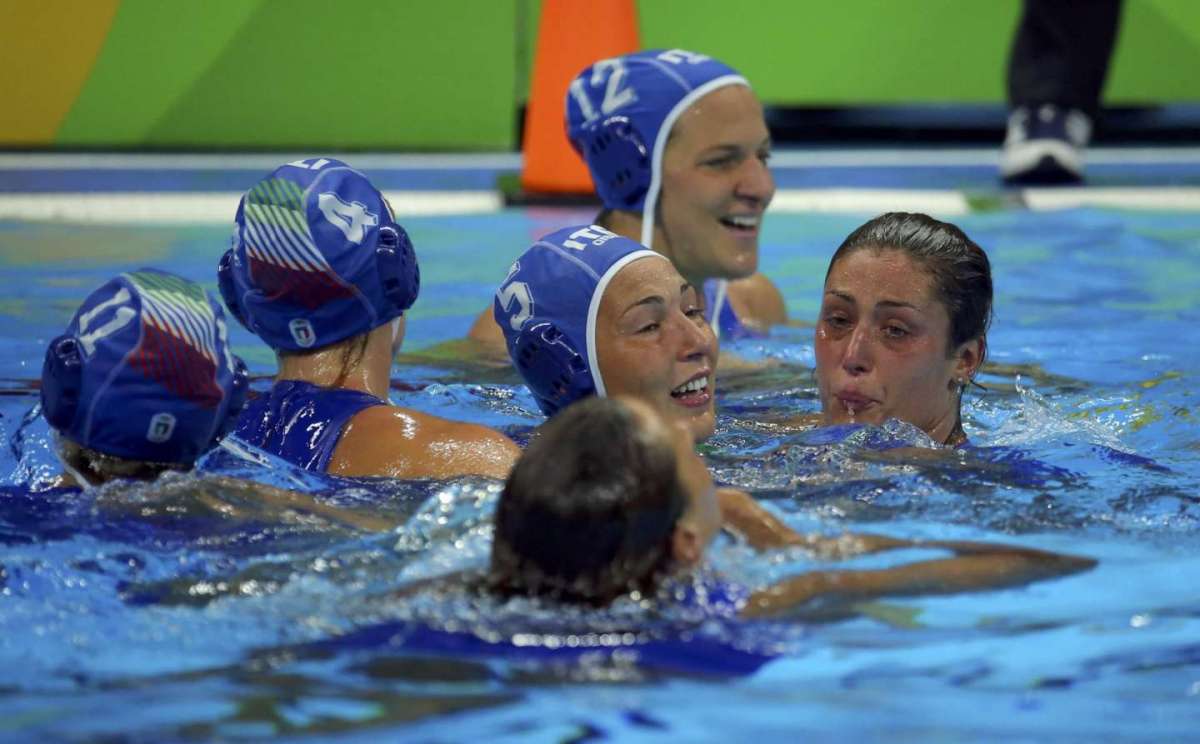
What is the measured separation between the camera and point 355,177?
4.22 metres

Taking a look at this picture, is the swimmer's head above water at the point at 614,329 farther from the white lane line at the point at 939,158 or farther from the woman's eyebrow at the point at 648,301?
the white lane line at the point at 939,158

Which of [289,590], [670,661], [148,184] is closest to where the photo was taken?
[670,661]

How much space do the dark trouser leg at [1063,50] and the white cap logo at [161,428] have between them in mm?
7134

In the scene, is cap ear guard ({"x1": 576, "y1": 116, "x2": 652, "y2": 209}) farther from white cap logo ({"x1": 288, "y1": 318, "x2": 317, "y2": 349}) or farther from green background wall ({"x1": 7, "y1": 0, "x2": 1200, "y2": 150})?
green background wall ({"x1": 7, "y1": 0, "x2": 1200, "y2": 150})

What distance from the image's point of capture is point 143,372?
357 cm

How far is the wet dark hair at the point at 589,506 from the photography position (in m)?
2.89

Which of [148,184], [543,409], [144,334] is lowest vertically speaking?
[148,184]

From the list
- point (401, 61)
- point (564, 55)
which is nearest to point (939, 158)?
point (564, 55)

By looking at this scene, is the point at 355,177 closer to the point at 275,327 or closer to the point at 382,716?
the point at 275,327

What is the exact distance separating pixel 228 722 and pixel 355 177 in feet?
5.60

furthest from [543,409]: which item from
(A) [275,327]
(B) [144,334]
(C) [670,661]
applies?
(C) [670,661]

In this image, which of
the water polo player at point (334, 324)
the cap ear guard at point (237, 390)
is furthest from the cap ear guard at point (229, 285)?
the cap ear guard at point (237, 390)

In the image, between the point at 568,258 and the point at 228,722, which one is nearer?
the point at 228,722

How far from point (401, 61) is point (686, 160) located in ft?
17.6
